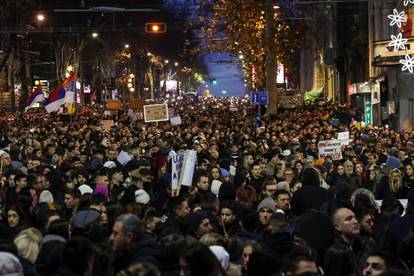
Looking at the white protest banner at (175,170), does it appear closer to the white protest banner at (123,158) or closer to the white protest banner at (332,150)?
the white protest banner at (123,158)

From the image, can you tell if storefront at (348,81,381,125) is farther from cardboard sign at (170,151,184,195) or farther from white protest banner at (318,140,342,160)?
cardboard sign at (170,151,184,195)

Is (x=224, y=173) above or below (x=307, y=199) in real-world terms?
below

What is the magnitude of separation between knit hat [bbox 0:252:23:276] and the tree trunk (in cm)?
3881

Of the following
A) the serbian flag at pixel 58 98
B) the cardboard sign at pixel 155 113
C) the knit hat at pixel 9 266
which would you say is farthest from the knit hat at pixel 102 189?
the serbian flag at pixel 58 98

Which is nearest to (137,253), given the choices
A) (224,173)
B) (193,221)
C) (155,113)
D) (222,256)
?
(222,256)

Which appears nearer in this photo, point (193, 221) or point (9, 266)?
point (9, 266)

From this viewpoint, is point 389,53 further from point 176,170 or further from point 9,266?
point 9,266

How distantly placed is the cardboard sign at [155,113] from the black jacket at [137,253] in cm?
2423

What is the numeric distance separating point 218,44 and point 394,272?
40238mm

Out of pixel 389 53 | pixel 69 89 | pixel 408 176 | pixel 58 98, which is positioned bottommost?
pixel 408 176

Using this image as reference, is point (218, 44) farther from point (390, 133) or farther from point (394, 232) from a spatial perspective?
point (394, 232)

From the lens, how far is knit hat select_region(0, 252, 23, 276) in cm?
686

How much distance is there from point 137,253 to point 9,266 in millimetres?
1195

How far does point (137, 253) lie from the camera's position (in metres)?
7.75
